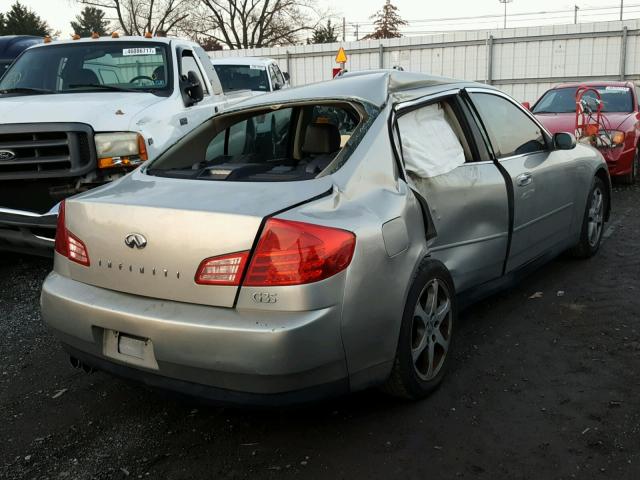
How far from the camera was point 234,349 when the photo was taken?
8.23 ft

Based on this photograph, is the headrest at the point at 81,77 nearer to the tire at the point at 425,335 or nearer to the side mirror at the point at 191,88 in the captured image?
the side mirror at the point at 191,88

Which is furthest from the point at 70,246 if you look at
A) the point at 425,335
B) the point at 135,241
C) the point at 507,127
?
the point at 507,127

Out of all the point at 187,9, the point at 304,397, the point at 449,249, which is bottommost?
the point at 304,397

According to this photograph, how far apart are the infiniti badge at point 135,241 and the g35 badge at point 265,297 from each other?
0.56 m

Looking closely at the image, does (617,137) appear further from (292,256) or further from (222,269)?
(222,269)

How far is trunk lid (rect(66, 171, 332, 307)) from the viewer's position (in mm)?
2617

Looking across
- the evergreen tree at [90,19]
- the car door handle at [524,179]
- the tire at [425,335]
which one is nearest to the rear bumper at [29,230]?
the tire at [425,335]

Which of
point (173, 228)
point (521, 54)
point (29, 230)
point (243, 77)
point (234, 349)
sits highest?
point (521, 54)

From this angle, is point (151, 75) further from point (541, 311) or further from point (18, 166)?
point (541, 311)

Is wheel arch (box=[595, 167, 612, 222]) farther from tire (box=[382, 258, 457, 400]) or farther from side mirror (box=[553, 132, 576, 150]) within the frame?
tire (box=[382, 258, 457, 400])

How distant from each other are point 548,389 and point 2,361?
10.5 feet

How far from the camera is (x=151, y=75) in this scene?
21.5 ft

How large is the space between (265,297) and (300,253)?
219 mm

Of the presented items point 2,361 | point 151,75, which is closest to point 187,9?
point 151,75
